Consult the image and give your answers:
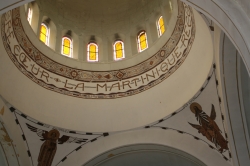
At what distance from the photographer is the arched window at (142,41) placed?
37.1 ft

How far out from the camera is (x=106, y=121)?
10305 millimetres

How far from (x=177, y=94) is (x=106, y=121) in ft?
6.95

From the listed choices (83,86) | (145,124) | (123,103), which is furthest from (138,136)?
(83,86)

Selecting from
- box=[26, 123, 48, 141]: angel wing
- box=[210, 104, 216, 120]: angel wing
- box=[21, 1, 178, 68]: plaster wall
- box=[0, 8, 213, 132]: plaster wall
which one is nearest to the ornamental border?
box=[21, 1, 178, 68]: plaster wall

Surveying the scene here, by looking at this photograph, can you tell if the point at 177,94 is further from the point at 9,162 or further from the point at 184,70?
the point at 9,162

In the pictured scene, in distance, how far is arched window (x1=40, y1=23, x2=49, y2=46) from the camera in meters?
10.8

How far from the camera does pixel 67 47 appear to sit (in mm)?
11297

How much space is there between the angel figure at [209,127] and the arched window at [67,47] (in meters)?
4.08

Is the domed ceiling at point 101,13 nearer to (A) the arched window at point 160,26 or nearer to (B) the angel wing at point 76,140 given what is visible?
(A) the arched window at point 160,26

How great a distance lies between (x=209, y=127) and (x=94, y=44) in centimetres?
463

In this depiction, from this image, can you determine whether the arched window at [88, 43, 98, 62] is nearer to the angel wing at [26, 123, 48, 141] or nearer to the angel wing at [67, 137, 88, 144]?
the angel wing at [67, 137, 88, 144]

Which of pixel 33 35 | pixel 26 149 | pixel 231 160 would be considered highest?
pixel 33 35

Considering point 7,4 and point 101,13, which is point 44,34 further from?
point 7,4

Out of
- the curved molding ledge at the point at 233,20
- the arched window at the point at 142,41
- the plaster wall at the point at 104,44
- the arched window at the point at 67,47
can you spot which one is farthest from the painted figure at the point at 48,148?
the curved molding ledge at the point at 233,20
